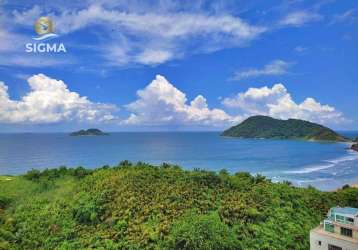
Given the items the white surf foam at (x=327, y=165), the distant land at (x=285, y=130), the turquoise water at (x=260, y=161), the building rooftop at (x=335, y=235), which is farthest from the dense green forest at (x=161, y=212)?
the distant land at (x=285, y=130)

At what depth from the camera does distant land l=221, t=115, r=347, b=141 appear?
32188 mm

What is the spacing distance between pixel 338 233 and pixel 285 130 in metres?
28.7

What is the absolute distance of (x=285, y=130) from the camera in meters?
34.2

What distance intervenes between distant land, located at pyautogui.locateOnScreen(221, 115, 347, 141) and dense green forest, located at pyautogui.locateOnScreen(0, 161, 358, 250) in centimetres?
2279

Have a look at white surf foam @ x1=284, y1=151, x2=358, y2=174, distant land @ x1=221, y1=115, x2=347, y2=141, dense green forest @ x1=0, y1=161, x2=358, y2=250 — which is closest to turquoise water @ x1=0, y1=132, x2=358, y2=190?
white surf foam @ x1=284, y1=151, x2=358, y2=174

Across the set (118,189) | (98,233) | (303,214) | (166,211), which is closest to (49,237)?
(98,233)

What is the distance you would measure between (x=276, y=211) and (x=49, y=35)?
334 inches

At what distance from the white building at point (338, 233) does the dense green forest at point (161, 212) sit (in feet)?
4.10

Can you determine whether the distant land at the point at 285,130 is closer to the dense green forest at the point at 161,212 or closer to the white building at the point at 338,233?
the dense green forest at the point at 161,212

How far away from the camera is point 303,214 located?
922cm

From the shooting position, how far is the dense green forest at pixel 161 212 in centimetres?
742

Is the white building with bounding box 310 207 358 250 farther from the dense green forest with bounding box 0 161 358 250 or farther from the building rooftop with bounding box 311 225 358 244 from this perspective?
the dense green forest with bounding box 0 161 358 250

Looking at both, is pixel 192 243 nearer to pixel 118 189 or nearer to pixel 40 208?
pixel 118 189

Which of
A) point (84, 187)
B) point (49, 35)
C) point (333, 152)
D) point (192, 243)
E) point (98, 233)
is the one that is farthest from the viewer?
point (333, 152)
